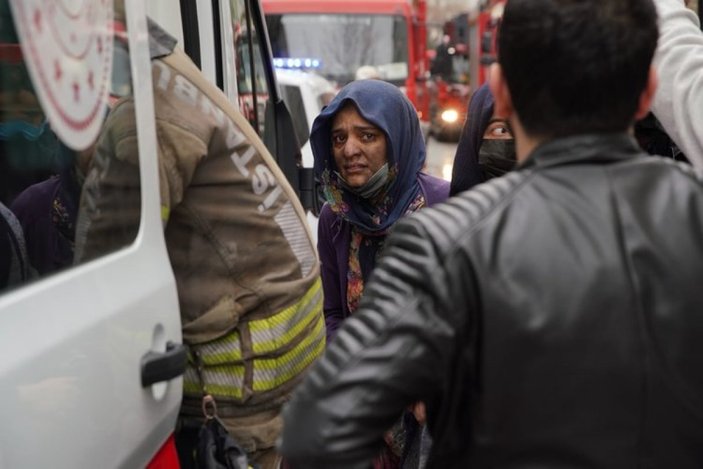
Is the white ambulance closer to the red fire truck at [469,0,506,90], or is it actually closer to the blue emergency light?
the blue emergency light

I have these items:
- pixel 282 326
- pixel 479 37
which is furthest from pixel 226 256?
pixel 479 37

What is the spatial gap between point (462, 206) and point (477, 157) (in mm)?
1831

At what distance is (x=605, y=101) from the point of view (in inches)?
52.4

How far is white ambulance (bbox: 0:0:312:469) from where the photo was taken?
1447 mm

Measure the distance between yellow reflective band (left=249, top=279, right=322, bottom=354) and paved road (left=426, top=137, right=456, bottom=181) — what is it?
41.4ft

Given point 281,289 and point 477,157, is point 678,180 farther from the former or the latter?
point 477,157

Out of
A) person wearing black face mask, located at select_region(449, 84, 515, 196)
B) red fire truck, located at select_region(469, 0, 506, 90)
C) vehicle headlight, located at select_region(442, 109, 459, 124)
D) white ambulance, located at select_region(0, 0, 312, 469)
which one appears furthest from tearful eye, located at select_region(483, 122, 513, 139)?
vehicle headlight, located at select_region(442, 109, 459, 124)

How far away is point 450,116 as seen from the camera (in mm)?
21922

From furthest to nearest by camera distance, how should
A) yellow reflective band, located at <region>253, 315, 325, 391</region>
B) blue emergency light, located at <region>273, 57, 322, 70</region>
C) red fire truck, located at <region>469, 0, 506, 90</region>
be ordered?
red fire truck, located at <region>469, 0, 506, 90</region> → blue emergency light, located at <region>273, 57, 322, 70</region> → yellow reflective band, located at <region>253, 315, 325, 391</region>

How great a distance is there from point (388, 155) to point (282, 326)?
1.16m

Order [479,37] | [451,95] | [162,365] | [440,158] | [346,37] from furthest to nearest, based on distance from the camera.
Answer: [479,37] < [451,95] < [440,158] < [346,37] < [162,365]

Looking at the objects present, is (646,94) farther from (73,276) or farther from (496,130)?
(496,130)

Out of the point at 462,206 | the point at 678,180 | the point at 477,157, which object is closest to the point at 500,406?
the point at 462,206

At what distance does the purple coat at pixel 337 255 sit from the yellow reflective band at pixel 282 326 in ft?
2.88
